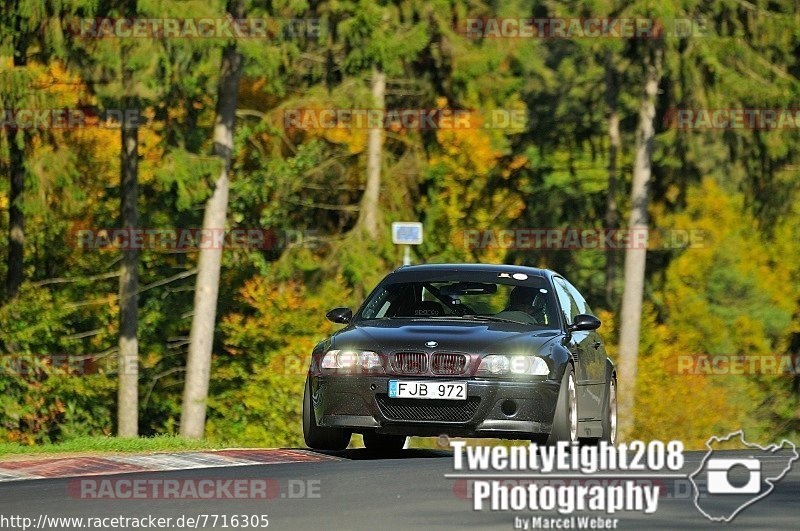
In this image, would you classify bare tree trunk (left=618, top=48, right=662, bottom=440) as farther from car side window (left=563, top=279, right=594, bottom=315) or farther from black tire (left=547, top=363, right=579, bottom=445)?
black tire (left=547, top=363, right=579, bottom=445)

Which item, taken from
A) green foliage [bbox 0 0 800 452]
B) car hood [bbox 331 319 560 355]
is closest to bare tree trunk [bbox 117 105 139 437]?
green foliage [bbox 0 0 800 452]

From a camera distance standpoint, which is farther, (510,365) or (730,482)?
(510,365)

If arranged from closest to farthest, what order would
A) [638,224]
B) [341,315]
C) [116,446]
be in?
[341,315] < [116,446] < [638,224]

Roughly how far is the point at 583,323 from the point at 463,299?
3.83 ft

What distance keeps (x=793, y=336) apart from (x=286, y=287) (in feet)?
40.4

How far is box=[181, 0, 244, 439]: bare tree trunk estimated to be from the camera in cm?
3278

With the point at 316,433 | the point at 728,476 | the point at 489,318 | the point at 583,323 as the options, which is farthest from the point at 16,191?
the point at 728,476

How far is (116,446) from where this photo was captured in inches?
679

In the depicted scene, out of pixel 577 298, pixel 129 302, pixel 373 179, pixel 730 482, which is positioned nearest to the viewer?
pixel 730 482

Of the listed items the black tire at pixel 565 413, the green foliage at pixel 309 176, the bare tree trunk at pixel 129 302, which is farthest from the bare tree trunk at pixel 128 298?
the black tire at pixel 565 413

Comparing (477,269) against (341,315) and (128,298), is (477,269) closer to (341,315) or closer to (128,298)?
(341,315)

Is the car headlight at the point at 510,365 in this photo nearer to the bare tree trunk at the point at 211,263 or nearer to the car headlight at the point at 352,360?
the car headlight at the point at 352,360

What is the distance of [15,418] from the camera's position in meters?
39.1

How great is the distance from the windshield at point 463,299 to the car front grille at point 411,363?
43.1 inches
